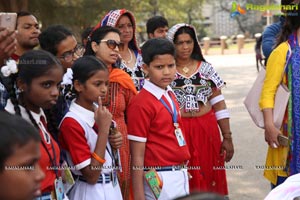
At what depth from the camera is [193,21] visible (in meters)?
38.6

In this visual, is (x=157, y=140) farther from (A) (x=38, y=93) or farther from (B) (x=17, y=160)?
(B) (x=17, y=160)

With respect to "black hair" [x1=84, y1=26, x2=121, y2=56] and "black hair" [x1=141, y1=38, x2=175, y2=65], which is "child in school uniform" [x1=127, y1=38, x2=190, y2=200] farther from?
"black hair" [x1=84, y1=26, x2=121, y2=56]

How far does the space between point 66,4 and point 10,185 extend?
33.8 feet

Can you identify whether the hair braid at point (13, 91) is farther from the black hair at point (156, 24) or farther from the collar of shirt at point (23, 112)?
the black hair at point (156, 24)

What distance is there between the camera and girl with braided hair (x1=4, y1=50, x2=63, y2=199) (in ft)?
7.72

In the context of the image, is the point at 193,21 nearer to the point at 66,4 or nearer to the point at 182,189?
the point at 66,4

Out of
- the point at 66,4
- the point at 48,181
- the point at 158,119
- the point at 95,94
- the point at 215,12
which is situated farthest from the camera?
the point at 215,12

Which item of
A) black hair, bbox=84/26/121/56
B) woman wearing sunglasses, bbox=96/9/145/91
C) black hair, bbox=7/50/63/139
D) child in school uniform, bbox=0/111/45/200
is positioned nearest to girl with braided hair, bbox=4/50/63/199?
black hair, bbox=7/50/63/139

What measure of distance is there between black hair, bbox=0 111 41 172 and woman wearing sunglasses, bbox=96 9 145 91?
6.71 ft

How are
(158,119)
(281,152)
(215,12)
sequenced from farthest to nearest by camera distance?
(215,12)
(281,152)
(158,119)

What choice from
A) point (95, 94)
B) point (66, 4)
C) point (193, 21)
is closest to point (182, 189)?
point (95, 94)

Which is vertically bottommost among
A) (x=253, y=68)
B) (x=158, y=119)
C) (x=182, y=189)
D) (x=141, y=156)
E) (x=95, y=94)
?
(x=253, y=68)

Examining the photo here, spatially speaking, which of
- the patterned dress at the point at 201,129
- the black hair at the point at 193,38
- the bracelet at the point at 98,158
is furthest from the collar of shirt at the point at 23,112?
the black hair at the point at 193,38

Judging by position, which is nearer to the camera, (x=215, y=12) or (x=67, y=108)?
(x=67, y=108)
